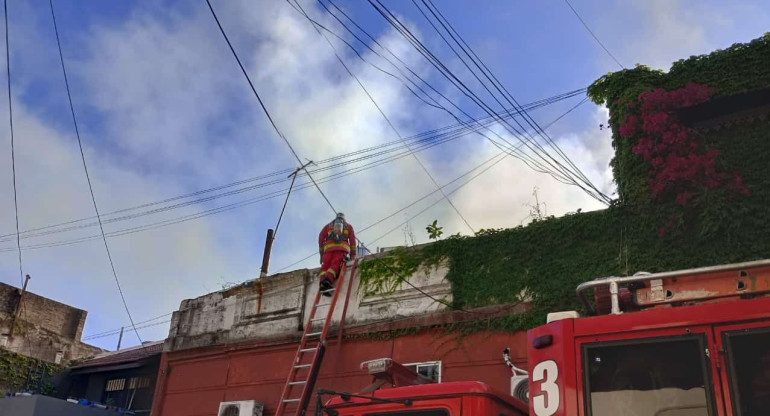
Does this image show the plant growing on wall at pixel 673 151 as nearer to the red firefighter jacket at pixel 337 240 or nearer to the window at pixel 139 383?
the red firefighter jacket at pixel 337 240

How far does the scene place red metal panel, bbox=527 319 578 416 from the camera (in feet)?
14.9

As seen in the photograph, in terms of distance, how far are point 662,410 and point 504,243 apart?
766 centimetres

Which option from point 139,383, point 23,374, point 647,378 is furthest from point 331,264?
point 23,374

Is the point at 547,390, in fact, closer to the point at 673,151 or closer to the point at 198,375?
the point at 673,151

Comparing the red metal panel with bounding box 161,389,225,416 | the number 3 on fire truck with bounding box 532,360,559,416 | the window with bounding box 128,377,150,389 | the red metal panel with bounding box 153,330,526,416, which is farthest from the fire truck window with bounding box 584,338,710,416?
the window with bounding box 128,377,150,389

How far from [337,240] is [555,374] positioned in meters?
8.94

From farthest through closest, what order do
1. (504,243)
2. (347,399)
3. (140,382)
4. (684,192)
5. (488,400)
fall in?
(140,382), (504,243), (684,192), (347,399), (488,400)

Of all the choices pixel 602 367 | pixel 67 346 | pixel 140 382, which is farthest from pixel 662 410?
pixel 67 346

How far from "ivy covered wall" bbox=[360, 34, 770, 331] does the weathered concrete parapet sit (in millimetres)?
→ 329

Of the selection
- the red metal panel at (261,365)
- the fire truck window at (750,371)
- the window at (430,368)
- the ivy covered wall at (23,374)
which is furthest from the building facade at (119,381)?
the fire truck window at (750,371)

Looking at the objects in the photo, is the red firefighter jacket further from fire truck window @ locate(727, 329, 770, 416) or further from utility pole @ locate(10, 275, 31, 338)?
utility pole @ locate(10, 275, 31, 338)

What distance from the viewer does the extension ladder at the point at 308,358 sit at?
11.7 m

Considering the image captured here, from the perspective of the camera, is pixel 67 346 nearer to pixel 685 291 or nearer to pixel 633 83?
pixel 633 83

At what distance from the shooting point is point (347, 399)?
18.7ft
